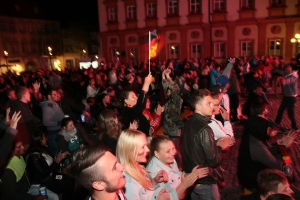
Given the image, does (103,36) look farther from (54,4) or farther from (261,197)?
(261,197)

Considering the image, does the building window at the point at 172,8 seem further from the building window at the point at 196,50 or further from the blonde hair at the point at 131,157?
the blonde hair at the point at 131,157

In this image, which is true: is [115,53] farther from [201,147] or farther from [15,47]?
[201,147]

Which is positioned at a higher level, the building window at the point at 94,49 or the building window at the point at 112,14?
the building window at the point at 112,14

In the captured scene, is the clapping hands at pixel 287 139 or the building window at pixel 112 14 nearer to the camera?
the clapping hands at pixel 287 139

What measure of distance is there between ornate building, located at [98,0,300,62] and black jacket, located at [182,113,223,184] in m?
20.3

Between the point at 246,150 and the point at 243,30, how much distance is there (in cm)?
2493

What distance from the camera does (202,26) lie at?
91.7 ft

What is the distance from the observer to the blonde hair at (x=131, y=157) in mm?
2725

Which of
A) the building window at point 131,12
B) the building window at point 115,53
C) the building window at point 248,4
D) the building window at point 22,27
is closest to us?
the building window at point 248,4

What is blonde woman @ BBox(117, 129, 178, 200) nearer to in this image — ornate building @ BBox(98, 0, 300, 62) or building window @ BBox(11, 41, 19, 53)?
ornate building @ BBox(98, 0, 300, 62)

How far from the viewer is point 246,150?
377cm

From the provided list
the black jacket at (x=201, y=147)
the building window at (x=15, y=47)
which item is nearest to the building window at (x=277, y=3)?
the black jacket at (x=201, y=147)

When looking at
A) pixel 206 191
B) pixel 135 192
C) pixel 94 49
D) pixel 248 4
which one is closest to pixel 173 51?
pixel 248 4

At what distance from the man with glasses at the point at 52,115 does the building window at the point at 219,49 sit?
77.1ft
